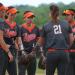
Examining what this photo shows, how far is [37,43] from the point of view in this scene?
11742 millimetres

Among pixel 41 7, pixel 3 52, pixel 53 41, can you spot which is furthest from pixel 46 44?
pixel 41 7

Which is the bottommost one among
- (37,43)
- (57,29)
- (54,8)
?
(37,43)

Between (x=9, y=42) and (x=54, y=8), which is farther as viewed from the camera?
(x=9, y=42)

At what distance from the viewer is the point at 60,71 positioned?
1002cm

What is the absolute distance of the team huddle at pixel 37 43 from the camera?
389 inches

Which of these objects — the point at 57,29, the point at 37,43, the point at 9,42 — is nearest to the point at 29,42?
the point at 37,43

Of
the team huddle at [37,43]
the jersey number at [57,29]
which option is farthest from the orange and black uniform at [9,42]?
the jersey number at [57,29]

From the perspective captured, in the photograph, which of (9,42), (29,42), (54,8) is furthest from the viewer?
(29,42)

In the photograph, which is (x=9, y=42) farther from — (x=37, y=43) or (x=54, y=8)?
(x=54, y=8)

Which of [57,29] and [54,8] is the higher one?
[54,8]

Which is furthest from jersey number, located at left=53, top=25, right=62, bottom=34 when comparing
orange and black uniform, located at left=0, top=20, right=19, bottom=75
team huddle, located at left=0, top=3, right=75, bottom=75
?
orange and black uniform, located at left=0, top=20, right=19, bottom=75

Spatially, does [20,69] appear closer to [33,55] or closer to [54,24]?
[33,55]

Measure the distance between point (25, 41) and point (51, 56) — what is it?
6.27 ft

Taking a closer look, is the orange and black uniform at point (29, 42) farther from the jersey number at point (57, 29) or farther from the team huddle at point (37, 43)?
the jersey number at point (57, 29)
